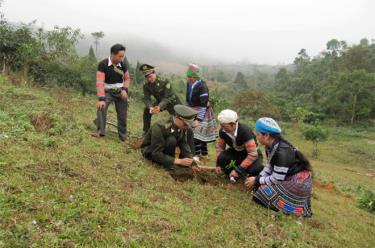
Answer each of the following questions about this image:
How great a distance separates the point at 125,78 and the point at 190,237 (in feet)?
14.6

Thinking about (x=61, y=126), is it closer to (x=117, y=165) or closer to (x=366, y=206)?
(x=117, y=165)

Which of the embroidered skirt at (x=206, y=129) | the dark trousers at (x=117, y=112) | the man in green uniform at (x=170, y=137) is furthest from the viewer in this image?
the embroidered skirt at (x=206, y=129)

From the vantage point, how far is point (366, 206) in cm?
782

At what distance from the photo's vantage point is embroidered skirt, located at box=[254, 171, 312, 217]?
5.31m

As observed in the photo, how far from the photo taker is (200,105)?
7957mm

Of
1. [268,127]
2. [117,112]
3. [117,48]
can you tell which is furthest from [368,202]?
[117,48]

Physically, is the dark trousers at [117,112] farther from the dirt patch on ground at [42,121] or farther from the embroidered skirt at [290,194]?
the embroidered skirt at [290,194]

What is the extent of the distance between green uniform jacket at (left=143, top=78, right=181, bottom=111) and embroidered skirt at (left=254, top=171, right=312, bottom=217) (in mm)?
3070

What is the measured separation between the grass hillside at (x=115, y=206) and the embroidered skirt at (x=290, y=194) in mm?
172

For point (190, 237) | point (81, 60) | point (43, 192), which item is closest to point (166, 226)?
Result: point (190, 237)

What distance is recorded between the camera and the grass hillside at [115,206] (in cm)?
337

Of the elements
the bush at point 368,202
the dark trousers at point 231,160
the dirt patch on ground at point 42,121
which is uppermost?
the dirt patch on ground at point 42,121

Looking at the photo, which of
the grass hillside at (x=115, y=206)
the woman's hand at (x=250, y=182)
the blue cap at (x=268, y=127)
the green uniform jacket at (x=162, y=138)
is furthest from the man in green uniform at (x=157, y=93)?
the blue cap at (x=268, y=127)

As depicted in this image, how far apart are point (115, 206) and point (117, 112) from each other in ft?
12.7
